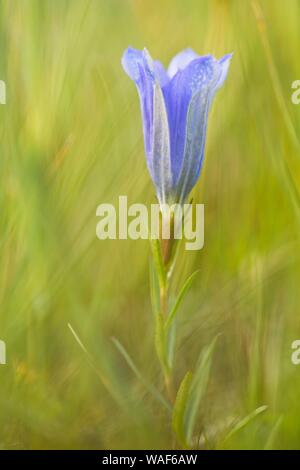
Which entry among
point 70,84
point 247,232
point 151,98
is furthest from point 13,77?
point 247,232

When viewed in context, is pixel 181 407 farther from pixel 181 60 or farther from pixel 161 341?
pixel 181 60

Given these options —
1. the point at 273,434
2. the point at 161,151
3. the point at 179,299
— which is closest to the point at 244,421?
the point at 273,434

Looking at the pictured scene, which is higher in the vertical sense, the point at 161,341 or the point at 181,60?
the point at 181,60

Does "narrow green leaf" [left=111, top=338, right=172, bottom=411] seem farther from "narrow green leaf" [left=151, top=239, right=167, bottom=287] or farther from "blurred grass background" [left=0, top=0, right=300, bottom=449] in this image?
"narrow green leaf" [left=151, top=239, right=167, bottom=287]

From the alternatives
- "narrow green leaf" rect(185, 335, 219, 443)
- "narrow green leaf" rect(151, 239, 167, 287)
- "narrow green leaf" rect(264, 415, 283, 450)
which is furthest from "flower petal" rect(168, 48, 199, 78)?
"narrow green leaf" rect(264, 415, 283, 450)

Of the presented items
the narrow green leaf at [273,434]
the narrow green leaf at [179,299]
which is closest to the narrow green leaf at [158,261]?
the narrow green leaf at [179,299]
